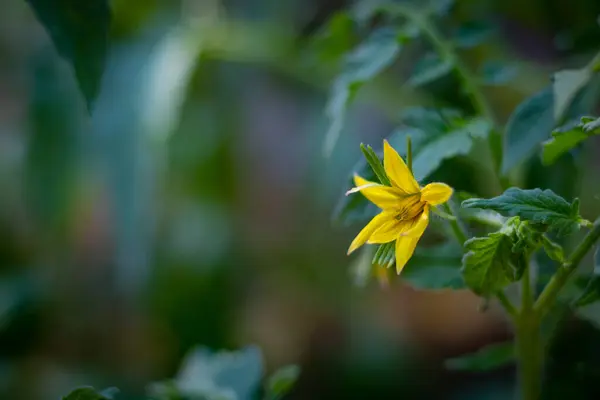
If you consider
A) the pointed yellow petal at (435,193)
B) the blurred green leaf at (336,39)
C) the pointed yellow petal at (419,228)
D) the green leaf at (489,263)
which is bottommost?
the green leaf at (489,263)

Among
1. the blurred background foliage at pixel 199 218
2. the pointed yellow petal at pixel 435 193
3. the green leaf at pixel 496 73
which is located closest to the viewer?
the pointed yellow petal at pixel 435 193

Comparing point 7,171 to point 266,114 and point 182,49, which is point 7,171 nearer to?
point 182,49

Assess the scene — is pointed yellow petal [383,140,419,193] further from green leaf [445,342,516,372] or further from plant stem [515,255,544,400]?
green leaf [445,342,516,372]

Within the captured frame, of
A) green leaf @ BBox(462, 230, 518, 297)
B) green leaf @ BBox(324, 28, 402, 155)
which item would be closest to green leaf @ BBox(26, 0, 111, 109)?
green leaf @ BBox(324, 28, 402, 155)

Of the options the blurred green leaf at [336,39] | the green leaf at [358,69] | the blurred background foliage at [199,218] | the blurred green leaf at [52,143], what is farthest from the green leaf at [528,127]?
the blurred green leaf at [52,143]

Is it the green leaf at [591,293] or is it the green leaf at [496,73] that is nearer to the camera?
the green leaf at [591,293]

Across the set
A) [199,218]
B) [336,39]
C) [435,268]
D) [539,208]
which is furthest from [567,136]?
[199,218]

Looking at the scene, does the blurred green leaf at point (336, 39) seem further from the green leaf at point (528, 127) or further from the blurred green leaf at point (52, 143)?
the blurred green leaf at point (52, 143)
